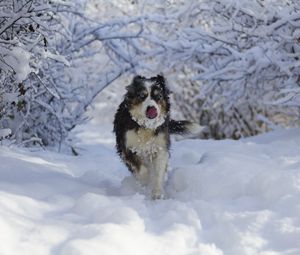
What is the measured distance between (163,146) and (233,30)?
330 centimetres

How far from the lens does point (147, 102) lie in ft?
17.1

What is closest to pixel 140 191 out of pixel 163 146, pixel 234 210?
pixel 163 146

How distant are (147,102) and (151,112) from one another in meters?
0.12

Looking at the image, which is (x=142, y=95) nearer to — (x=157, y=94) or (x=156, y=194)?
(x=157, y=94)

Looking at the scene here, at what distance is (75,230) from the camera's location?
12.3 ft

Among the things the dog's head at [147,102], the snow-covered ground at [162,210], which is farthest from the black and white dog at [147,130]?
the snow-covered ground at [162,210]

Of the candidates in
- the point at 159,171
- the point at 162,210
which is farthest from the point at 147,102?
the point at 162,210

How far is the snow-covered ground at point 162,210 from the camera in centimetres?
357

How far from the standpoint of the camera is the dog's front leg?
17.2 ft

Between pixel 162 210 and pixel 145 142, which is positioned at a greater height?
pixel 145 142

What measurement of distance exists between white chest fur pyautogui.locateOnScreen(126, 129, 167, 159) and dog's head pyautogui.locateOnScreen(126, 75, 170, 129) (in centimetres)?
9

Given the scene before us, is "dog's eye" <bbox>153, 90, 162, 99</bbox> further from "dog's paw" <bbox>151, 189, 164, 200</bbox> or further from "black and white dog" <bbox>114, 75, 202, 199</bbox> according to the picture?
"dog's paw" <bbox>151, 189, 164, 200</bbox>

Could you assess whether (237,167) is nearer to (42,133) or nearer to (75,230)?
(75,230)

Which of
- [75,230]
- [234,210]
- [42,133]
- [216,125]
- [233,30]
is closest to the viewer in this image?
[75,230]
